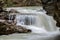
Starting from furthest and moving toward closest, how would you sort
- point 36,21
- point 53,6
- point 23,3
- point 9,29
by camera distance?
point 23,3, point 36,21, point 9,29, point 53,6

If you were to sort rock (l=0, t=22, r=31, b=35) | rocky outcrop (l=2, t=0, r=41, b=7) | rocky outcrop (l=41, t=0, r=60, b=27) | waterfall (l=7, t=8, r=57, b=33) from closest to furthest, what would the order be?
rocky outcrop (l=41, t=0, r=60, b=27), rock (l=0, t=22, r=31, b=35), waterfall (l=7, t=8, r=57, b=33), rocky outcrop (l=2, t=0, r=41, b=7)

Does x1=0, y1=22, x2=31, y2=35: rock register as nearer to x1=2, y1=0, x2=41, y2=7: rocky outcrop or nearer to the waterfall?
the waterfall

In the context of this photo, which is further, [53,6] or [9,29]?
[9,29]

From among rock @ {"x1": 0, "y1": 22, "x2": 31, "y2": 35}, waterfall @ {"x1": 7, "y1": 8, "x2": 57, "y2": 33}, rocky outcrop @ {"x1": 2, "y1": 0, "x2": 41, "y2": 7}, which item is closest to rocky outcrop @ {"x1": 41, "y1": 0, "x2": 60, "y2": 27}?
rock @ {"x1": 0, "y1": 22, "x2": 31, "y2": 35}

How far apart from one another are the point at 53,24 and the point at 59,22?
15.4 ft

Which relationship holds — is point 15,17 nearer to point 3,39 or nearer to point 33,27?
point 33,27

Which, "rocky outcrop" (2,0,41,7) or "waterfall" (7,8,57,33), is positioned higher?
"rocky outcrop" (2,0,41,7)

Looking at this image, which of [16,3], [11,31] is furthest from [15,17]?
[16,3]

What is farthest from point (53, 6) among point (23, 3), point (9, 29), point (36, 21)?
point (23, 3)

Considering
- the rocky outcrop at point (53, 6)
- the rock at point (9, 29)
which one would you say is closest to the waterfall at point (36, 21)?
the rock at point (9, 29)

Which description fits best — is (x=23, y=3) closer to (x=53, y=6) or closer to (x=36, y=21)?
(x=36, y=21)

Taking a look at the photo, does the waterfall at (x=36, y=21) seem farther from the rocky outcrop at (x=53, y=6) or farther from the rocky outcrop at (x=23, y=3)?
the rocky outcrop at (x=23, y=3)

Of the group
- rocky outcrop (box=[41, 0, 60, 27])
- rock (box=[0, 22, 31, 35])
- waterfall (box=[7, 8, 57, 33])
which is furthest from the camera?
waterfall (box=[7, 8, 57, 33])

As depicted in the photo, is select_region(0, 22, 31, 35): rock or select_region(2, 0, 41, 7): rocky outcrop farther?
select_region(2, 0, 41, 7): rocky outcrop
